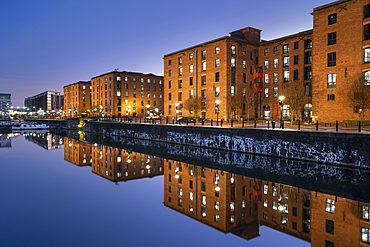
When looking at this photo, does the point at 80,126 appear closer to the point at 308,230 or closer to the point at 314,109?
the point at 314,109

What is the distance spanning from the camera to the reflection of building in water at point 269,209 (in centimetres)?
858

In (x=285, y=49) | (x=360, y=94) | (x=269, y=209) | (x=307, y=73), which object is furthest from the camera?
(x=285, y=49)

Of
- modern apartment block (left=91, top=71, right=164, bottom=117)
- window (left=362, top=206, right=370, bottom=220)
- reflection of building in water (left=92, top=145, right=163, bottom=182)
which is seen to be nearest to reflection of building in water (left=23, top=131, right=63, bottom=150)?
reflection of building in water (left=92, top=145, right=163, bottom=182)

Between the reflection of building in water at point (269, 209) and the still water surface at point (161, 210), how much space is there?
0.11ft

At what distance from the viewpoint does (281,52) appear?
48.3m

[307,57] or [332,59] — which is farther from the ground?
[307,57]

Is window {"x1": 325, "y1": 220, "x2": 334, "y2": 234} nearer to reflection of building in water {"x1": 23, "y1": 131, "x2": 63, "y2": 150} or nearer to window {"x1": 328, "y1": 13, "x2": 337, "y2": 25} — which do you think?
window {"x1": 328, "y1": 13, "x2": 337, "y2": 25}

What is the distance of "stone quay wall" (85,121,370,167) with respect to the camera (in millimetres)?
17078

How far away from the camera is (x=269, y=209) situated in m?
10.7

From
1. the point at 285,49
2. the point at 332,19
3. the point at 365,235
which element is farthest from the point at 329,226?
the point at 285,49

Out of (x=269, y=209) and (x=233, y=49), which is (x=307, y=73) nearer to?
(x=233, y=49)

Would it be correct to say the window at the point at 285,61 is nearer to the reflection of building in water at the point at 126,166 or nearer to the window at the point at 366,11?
the window at the point at 366,11

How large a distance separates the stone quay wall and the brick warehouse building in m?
8.63

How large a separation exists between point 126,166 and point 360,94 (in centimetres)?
2604
